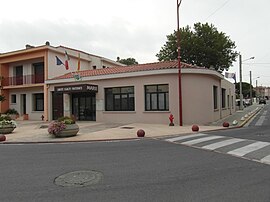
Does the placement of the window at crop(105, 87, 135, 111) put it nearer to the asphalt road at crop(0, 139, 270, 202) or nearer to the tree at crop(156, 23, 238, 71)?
the asphalt road at crop(0, 139, 270, 202)

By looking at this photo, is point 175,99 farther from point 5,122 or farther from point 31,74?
point 31,74

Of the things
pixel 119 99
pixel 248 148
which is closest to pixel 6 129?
pixel 119 99

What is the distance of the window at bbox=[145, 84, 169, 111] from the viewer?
20156 mm

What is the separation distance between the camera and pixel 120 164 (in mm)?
7527

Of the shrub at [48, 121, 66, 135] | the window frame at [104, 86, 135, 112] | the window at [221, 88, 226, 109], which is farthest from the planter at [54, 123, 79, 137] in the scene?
the window at [221, 88, 226, 109]

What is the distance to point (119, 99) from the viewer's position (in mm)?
22219

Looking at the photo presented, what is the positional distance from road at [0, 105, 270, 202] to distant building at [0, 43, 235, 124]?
10.1 meters

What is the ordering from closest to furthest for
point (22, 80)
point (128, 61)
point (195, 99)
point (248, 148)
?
point (248, 148) < point (195, 99) < point (22, 80) < point (128, 61)

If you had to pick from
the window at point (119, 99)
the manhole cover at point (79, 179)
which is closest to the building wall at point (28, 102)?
the window at point (119, 99)

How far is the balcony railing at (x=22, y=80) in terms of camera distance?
2838 cm

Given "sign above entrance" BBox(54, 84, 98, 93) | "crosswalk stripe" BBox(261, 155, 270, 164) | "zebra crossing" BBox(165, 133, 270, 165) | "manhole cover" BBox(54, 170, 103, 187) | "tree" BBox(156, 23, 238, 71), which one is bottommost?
"manhole cover" BBox(54, 170, 103, 187)

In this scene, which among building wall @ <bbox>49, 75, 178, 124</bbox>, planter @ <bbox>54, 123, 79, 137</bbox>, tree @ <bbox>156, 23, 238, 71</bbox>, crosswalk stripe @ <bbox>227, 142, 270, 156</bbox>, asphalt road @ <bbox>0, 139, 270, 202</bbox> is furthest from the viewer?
tree @ <bbox>156, 23, 238, 71</bbox>

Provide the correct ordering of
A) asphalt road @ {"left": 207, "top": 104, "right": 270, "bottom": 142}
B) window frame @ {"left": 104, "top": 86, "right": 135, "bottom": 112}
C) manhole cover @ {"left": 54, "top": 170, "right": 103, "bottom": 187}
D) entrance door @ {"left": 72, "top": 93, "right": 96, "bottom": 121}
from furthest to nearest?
entrance door @ {"left": 72, "top": 93, "right": 96, "bottom": 121} → window frame @ {"left": 104, "top": 86, "right": 135, "bottom": 112} → asphalt road @ {"left": 207, "top": 104, "right": 270, "bottom": 142} → manhole cover @ {"left": 54, "top": 170, "right": 103, "bottom": 187}

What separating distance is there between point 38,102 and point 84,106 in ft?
22.7
